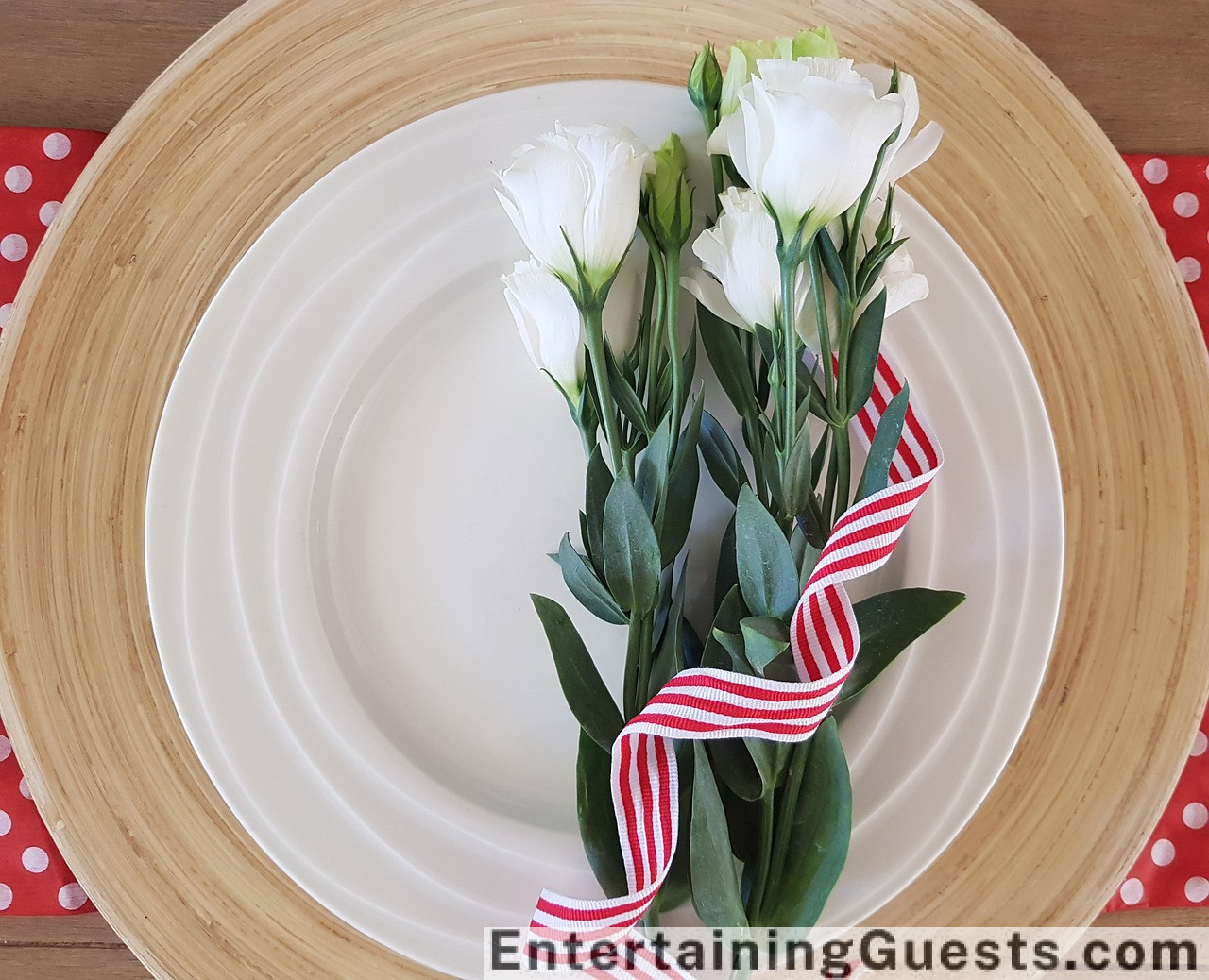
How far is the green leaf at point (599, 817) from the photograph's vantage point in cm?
41

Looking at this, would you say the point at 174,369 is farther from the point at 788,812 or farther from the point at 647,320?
the point at 788,812

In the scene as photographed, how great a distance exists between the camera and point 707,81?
0.40 metres

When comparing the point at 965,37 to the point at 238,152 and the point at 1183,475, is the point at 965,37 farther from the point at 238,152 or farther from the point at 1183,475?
the point at 238,152

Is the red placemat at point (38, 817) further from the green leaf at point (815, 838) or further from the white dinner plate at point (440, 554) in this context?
the green leaf at point (815, 838)

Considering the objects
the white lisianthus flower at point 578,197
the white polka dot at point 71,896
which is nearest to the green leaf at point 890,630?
the white lisianthus flower at point 578,197

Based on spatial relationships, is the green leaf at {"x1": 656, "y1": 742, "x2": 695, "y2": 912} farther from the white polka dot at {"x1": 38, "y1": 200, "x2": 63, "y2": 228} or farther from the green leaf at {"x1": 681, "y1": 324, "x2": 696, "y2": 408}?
the white polka dot at {"x1": 38, "y1": 200, "x2": 63, "y2": 228}

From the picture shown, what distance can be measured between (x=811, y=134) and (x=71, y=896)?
0.54 metres

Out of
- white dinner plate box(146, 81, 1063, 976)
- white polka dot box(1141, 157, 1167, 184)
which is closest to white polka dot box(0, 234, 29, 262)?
white dinner plate box(146, 81, 1063, 976)

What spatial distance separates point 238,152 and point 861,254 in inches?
12.4

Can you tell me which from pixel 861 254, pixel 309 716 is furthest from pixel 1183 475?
pixel 309 716

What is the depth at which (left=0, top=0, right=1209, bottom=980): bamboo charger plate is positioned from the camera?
0.44m

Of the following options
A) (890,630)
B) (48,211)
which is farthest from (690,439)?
(48,211)

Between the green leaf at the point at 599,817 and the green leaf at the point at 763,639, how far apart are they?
0.31 feet

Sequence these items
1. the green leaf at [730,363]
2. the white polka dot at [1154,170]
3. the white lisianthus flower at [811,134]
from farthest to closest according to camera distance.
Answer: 1. the white polka dot at [1154,170]
2. the green leaf at [730,363]
3. the white lisianthus flower at [811,134]
